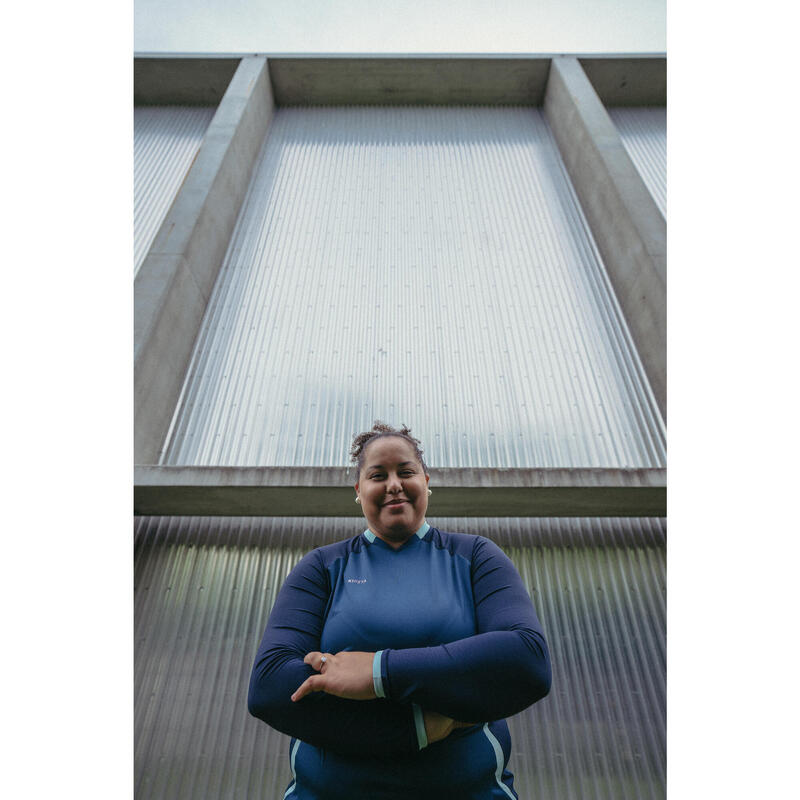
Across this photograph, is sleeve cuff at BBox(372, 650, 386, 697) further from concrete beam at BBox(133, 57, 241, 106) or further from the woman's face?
concrete beam at BBox(133, 57, 241, 106)

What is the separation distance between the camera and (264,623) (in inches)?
177

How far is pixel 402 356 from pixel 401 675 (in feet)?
16.8

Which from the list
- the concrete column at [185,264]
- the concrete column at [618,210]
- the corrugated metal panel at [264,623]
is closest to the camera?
the corrugated metal panel at [264,623]

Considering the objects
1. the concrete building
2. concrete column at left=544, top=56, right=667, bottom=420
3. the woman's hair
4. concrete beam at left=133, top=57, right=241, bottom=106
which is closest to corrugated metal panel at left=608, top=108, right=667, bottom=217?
the concrete building

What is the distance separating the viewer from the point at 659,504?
15.9 feet

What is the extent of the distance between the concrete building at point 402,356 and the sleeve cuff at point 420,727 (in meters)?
2.97

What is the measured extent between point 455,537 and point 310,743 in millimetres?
869

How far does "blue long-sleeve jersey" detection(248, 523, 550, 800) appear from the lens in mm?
1555

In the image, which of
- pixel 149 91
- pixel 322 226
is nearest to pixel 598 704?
pixel 322 226

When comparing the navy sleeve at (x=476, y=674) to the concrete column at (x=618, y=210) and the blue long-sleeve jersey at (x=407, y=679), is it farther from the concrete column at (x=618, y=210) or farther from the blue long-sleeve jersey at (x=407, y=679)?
the concrete column at (x=618, y=210)

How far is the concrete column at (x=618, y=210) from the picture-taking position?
637 cm

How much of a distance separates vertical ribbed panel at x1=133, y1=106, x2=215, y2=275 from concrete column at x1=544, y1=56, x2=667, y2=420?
21.6 ft

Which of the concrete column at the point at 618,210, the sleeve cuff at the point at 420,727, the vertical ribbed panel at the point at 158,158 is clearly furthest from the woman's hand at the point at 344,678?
the vertical ribbed panel at the point at 158,158

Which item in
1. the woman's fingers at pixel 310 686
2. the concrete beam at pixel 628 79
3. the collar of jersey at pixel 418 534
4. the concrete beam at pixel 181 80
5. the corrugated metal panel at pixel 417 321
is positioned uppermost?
the concrete beam at pixel 628 79
